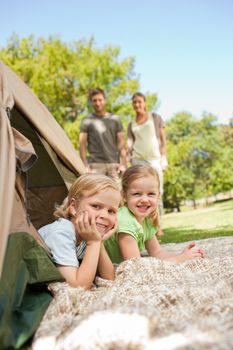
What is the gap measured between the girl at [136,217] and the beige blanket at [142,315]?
1.35ft

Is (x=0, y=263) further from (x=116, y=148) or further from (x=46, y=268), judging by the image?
(x=116, y=148)

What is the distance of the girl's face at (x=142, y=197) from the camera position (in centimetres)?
324

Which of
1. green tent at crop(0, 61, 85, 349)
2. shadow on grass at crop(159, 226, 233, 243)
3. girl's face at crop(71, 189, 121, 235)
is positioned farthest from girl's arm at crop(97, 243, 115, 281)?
shadow on grass at crop(159, 226, 233, 243)

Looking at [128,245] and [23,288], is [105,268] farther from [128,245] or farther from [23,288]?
[23,288]

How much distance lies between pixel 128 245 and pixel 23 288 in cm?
118

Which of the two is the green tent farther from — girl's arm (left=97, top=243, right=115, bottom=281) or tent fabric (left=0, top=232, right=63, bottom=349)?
girl's arm (left=97, top=243, right=115, bottom=281)

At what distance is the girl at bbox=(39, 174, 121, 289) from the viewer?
94.3 inches

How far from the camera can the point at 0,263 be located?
1.98m

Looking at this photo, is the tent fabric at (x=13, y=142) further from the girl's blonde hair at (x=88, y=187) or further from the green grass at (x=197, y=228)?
the green grass at (x=197, y=228)

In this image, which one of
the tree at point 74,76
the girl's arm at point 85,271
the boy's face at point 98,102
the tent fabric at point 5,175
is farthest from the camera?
the tree at point 74,76

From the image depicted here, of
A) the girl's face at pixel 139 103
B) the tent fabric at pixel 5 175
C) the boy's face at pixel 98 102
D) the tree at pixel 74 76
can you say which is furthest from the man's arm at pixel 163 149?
the tree at pixel 74 76

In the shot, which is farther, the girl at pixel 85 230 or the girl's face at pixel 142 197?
the girl's face at pixel 142 197

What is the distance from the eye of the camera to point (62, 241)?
8.31 feet

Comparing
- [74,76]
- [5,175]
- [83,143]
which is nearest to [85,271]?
[5,175]
